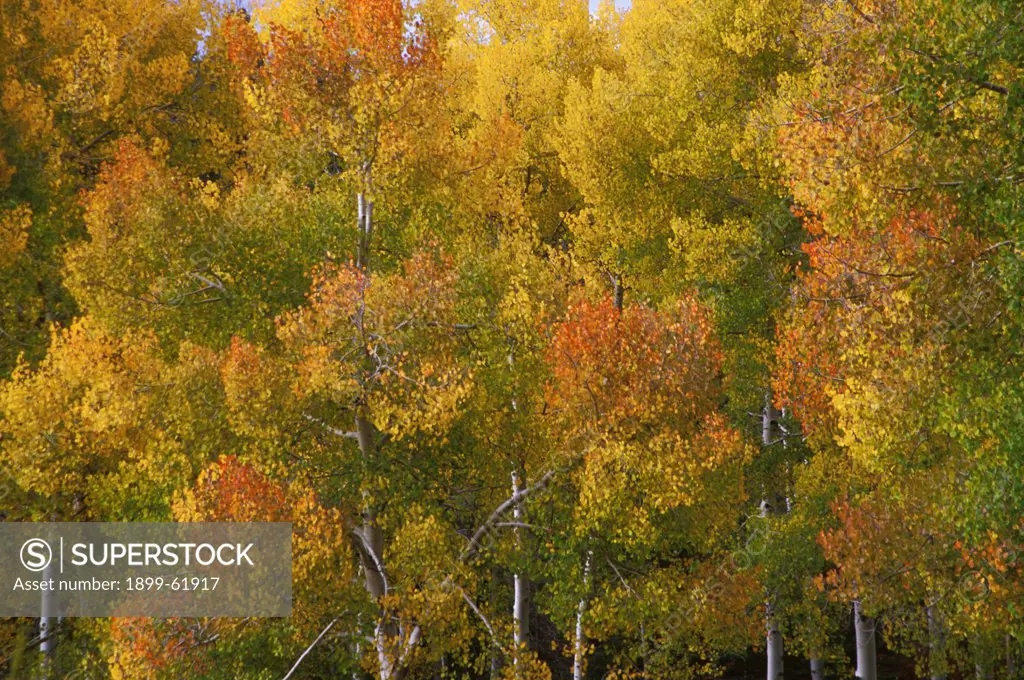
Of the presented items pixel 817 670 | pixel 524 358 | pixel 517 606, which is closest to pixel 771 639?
pixel 817 670

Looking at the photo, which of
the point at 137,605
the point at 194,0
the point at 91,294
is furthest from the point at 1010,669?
the point at 194,0

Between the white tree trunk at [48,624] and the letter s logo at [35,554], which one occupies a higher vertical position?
the letter s logo at [35,554]

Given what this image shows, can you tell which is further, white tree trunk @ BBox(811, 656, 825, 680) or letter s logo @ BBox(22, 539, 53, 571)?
white tree trunk @ BBox(811, 656, 825, 680)

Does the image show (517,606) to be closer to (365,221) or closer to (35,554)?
(365,221)

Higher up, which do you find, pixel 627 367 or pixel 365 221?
pixel 365 221

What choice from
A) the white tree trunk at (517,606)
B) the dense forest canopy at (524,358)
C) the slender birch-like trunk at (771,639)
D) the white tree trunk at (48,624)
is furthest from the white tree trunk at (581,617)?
the white tree trunk at (48,624)

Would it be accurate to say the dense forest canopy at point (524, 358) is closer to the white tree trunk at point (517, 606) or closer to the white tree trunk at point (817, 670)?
the white tree trunk at point (517, 606)

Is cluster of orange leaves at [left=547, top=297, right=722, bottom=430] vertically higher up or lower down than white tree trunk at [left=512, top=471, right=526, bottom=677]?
higher up

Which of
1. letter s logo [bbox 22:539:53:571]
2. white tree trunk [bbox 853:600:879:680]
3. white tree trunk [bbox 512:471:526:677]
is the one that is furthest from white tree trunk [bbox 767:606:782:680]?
letter s logo [bbox 22:539:53:571]

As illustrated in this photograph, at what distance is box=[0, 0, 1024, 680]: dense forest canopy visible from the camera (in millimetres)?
13398

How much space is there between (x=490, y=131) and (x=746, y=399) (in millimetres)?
9394

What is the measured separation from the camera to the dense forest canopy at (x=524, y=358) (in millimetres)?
13398

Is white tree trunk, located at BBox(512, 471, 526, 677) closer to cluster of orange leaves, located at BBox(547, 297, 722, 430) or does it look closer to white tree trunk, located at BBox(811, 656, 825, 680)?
cluster of orange leaves, located at BBox(547, 297, 722, 430)

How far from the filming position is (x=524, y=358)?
62.5ft
